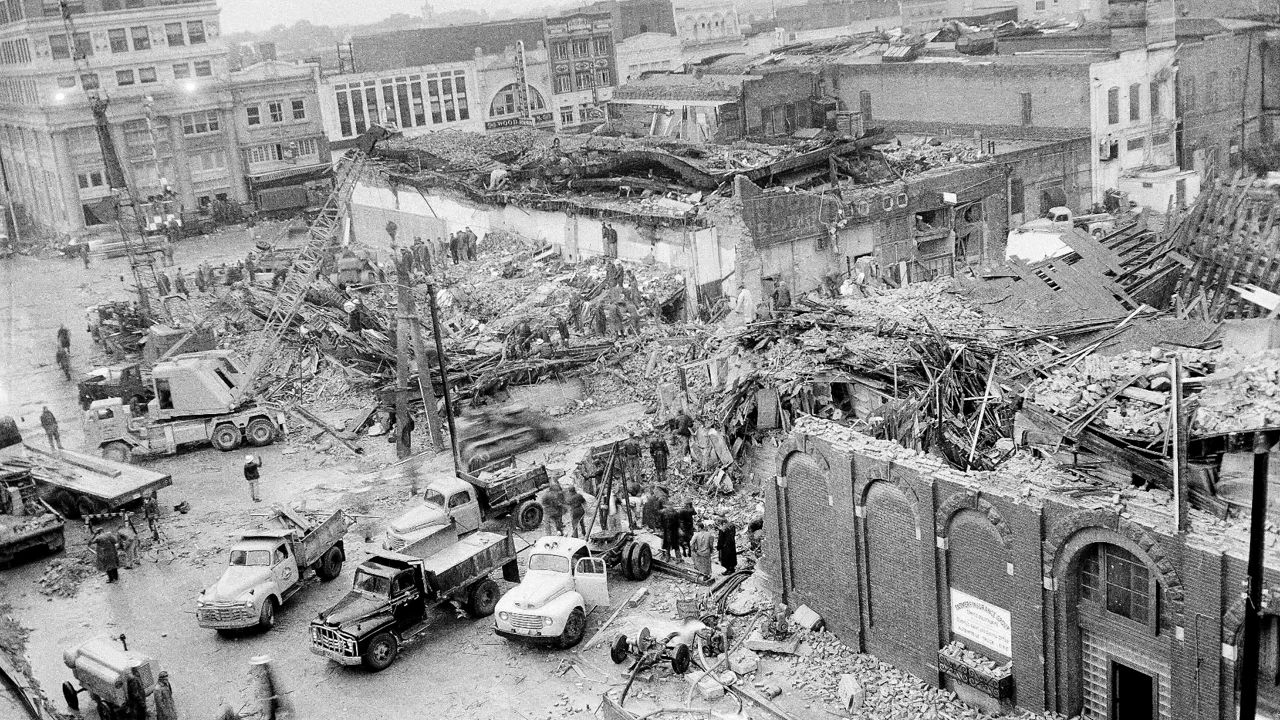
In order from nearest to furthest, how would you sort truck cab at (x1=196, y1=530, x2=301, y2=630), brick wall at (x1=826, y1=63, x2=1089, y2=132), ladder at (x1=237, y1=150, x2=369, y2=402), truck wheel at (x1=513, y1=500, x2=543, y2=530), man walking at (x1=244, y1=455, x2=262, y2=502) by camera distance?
1. truck cab at (x1=196, y1=530, x2=301, y2=630)
2. truck wheel at (x1=513, y1=500, x2=543, y2=530)
3. man walking at (x1=244, y1=455, x2=262, y2=502)
4. ladder at (x1=237, y1=150, x2=369, y2=402)
5. brick wall at (x1=826, y1=63, x2=1089, y2=132)

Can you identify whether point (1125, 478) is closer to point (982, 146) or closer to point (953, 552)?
point (953, 552)

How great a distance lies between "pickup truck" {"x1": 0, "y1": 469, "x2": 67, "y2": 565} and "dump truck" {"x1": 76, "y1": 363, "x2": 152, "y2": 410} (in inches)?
361

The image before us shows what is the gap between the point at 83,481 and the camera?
29344 millimetres

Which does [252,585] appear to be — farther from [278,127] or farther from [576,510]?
[278,127]

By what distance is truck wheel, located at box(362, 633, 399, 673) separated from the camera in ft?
69.5

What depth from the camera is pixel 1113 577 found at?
633 inches

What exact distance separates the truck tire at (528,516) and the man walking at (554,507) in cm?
131

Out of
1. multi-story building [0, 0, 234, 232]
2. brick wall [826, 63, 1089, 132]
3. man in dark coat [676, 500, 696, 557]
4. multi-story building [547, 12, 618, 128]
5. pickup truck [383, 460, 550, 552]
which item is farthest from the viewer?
multi-story building [547, 12, 618, 128]

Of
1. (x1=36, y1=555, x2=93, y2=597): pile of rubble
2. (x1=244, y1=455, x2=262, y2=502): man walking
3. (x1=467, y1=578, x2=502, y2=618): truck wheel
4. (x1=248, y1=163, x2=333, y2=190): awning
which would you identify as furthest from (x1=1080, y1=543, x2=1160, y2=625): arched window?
(x1=248, y1=163, x2=333, y2=190): awning

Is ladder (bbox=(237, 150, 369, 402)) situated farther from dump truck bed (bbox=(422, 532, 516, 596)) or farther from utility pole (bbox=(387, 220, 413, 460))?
dump truck bed (bbox=(422, 532, 516, 596))

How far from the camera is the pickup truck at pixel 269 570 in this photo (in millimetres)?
22828

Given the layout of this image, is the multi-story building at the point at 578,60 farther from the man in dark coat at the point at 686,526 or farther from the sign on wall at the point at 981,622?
the sign on wall at the point at 981,622

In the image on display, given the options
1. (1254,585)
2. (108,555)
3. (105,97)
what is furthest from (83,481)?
(105,97)

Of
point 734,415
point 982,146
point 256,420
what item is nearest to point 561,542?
point 734,415
